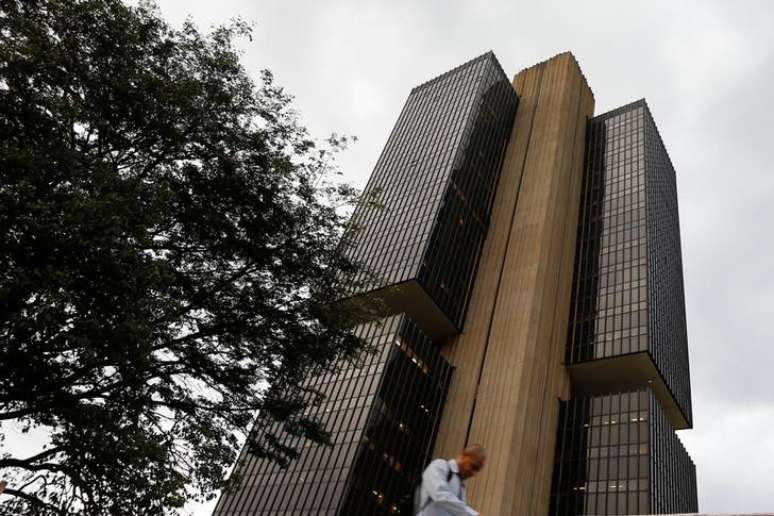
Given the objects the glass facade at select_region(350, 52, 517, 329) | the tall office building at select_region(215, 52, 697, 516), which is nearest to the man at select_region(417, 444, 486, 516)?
the tall office building at select_region(215, 52, 697, 516)

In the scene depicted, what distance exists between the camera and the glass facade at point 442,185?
237ft

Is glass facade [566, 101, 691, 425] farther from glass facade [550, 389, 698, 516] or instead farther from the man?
the man

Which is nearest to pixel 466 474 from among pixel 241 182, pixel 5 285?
pixel 5 285

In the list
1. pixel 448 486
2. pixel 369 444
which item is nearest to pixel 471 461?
pixel 448 486

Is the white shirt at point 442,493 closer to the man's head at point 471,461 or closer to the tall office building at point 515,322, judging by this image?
the man's head at point 471,461

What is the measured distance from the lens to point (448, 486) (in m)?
5.58

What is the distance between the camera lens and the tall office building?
58500 millimetres

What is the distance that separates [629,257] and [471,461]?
3097 inches

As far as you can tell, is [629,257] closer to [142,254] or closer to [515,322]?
[515,322]

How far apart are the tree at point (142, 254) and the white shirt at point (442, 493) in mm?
7141

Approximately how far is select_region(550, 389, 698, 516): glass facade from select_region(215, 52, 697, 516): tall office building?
6.6 inches

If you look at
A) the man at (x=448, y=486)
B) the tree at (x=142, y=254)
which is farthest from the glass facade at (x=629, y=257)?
the man at (x=448, y=486)

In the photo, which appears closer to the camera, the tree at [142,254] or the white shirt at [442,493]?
the white shirt at [442,493]

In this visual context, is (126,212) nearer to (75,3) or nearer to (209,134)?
(209,134)
